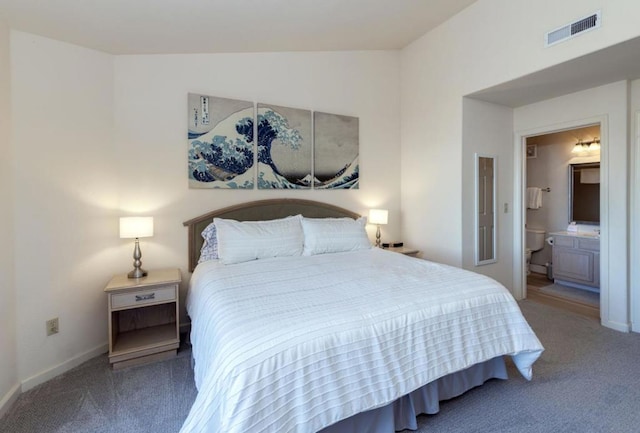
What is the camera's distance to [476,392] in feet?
6.53

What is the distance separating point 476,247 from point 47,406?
156 inches

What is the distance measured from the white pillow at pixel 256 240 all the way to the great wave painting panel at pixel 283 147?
23.4 inches

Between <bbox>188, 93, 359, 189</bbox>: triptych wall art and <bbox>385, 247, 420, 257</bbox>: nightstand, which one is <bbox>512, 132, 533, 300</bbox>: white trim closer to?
<bbox>385, 247, 420, 257</bbox>: nightstand

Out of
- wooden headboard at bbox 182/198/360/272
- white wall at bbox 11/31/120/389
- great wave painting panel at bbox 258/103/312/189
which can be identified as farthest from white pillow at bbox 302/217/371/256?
white wall at bbox 11/31/120/389

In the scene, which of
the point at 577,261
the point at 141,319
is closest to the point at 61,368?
the point at 141,319

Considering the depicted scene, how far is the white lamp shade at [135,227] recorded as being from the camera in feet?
8.07

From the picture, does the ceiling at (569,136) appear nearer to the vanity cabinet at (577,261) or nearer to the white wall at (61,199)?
the vanity cabinet at (577,261)

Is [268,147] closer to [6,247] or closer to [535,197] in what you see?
[6,247]

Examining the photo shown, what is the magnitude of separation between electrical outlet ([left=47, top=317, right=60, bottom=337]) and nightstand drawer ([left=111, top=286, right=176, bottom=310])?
45cm

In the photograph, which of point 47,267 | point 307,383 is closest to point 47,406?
point 47,267

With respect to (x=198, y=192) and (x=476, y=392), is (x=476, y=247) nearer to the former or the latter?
(x=476, y=392)

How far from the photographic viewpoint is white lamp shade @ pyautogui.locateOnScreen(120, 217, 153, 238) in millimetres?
Answer: 2459

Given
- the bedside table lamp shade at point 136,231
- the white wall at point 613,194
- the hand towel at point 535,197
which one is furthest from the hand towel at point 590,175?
the bedside table lamp shade at point 136,231

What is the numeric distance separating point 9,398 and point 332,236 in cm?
252
